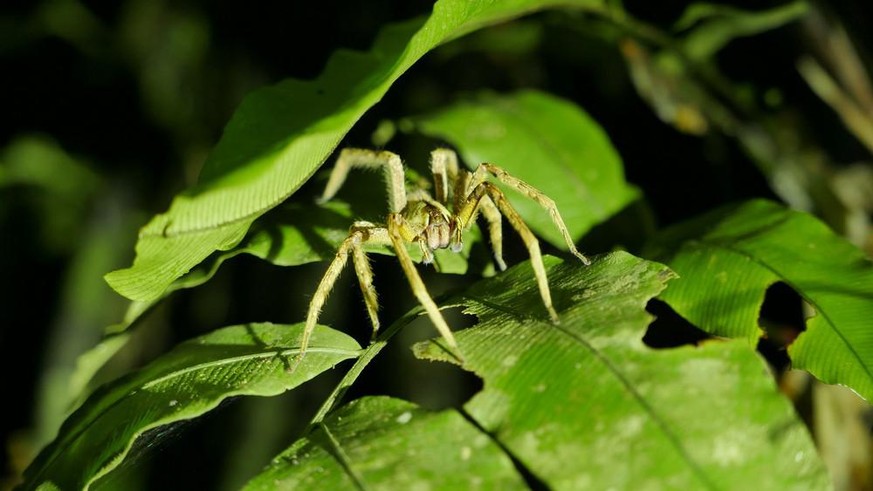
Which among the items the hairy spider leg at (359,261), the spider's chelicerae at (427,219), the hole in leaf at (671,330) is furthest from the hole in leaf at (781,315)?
the hairy spider leg at (359,261)

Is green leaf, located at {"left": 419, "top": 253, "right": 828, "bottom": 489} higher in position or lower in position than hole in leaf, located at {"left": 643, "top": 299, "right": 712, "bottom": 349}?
higher

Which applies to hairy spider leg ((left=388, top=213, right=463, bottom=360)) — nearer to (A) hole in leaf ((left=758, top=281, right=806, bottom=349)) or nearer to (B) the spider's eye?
(B) the spider's eye

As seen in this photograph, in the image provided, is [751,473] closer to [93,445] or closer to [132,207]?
[93,445]

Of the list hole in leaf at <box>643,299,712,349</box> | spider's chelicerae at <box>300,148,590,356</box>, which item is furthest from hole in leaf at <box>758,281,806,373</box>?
spider's chelicerae at <box>300,148,590,356</box>

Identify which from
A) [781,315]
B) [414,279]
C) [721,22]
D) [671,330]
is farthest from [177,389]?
[721,22]

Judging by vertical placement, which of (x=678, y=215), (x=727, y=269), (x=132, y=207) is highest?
(x=132, y=207)

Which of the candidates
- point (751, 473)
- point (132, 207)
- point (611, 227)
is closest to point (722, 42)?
point (611, 227)
